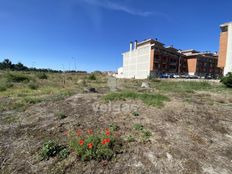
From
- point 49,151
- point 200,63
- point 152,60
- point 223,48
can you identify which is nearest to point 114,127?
point 49,151

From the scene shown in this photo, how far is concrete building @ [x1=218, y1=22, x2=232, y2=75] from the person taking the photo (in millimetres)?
29562

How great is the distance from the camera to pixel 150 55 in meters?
44.5

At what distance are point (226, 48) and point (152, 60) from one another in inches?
722

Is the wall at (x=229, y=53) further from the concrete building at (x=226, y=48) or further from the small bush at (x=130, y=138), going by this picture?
the small bush at (x=130, y=138)

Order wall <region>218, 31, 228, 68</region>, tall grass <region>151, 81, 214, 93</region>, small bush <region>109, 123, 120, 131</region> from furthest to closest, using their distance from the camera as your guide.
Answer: wall <region>218, 31, 228, 68</region>, tall grass <region>151, 81, 214, 93</region>, small bush <region>109, 123, 120, 131</region>

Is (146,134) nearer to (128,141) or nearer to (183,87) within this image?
(128,141)

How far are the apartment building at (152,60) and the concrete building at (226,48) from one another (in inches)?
667

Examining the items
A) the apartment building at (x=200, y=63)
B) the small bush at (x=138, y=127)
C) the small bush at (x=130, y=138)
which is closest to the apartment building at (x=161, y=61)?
the apartment building at (x=200, y=63)

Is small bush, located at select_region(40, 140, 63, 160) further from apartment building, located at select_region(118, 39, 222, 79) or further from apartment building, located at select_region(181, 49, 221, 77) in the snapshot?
apartment building, located at select_region(181, 49, 221, 77)

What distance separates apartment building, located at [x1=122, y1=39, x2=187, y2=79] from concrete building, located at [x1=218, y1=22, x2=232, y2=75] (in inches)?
667

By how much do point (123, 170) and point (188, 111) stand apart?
508 centimetres

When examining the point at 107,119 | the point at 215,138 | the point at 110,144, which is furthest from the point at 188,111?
the point at 110,144

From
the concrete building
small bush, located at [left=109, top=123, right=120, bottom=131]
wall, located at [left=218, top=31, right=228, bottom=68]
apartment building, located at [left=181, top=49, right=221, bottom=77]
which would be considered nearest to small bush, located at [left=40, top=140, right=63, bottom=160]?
small bush, located at [left=109, top=123, right=120, bottom=131]

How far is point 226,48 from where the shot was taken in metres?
30.2
